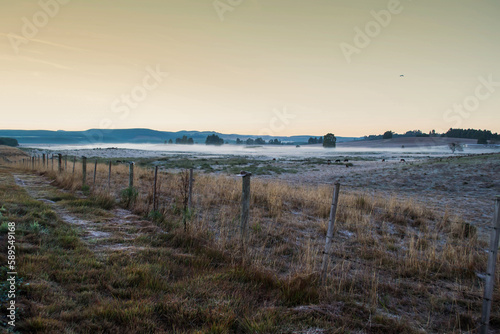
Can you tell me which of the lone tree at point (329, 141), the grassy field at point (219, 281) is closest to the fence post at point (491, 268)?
the grassy field at point (219, 281)

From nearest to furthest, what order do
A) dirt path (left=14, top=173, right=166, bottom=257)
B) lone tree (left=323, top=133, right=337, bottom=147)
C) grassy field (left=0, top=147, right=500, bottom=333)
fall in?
grassy field (left=0, top=147, right=500, bottom=333), dirt path (left=14, top=173, right=166, bottom=257), lone tree (left=323, top=133, right=337, bottom=147)

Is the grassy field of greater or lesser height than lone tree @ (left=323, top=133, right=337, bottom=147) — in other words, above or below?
below

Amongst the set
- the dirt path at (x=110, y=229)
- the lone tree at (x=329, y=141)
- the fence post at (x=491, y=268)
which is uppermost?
the lone tree at (x=329, y=141)

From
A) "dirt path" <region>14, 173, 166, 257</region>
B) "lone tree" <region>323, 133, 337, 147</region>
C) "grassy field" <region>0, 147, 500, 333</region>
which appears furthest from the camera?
"lone tree" <region>323, 133, 337, 147</region>

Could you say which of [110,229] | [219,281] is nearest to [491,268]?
[219,281]

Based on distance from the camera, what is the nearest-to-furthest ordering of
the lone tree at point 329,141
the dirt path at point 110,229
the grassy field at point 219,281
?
the grassy field at point 219,281 < the dirt path at point 110,229 < the lone tree at point 329,141

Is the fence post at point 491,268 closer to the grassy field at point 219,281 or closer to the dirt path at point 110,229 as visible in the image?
the grassy field at point 219,281

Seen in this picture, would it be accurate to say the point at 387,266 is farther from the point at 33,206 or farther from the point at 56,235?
the point at 33,206

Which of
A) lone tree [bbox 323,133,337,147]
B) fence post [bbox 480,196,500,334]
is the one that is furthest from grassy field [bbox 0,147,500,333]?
lone tree [bbox 323,133,337,147]

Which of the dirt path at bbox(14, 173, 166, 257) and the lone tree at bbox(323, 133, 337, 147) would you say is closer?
the dirt path at bbox(14, 173, 166, 257)

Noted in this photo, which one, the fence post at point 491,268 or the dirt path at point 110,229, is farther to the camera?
the dirt path at point 110,229

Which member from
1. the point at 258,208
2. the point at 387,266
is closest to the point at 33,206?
the point at 258,208

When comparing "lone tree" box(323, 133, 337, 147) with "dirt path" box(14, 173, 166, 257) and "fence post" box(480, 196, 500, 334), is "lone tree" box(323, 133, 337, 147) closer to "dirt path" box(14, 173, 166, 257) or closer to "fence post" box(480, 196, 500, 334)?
"dirt path" box(14, 173, 166, 257)

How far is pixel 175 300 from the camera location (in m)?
3.79
